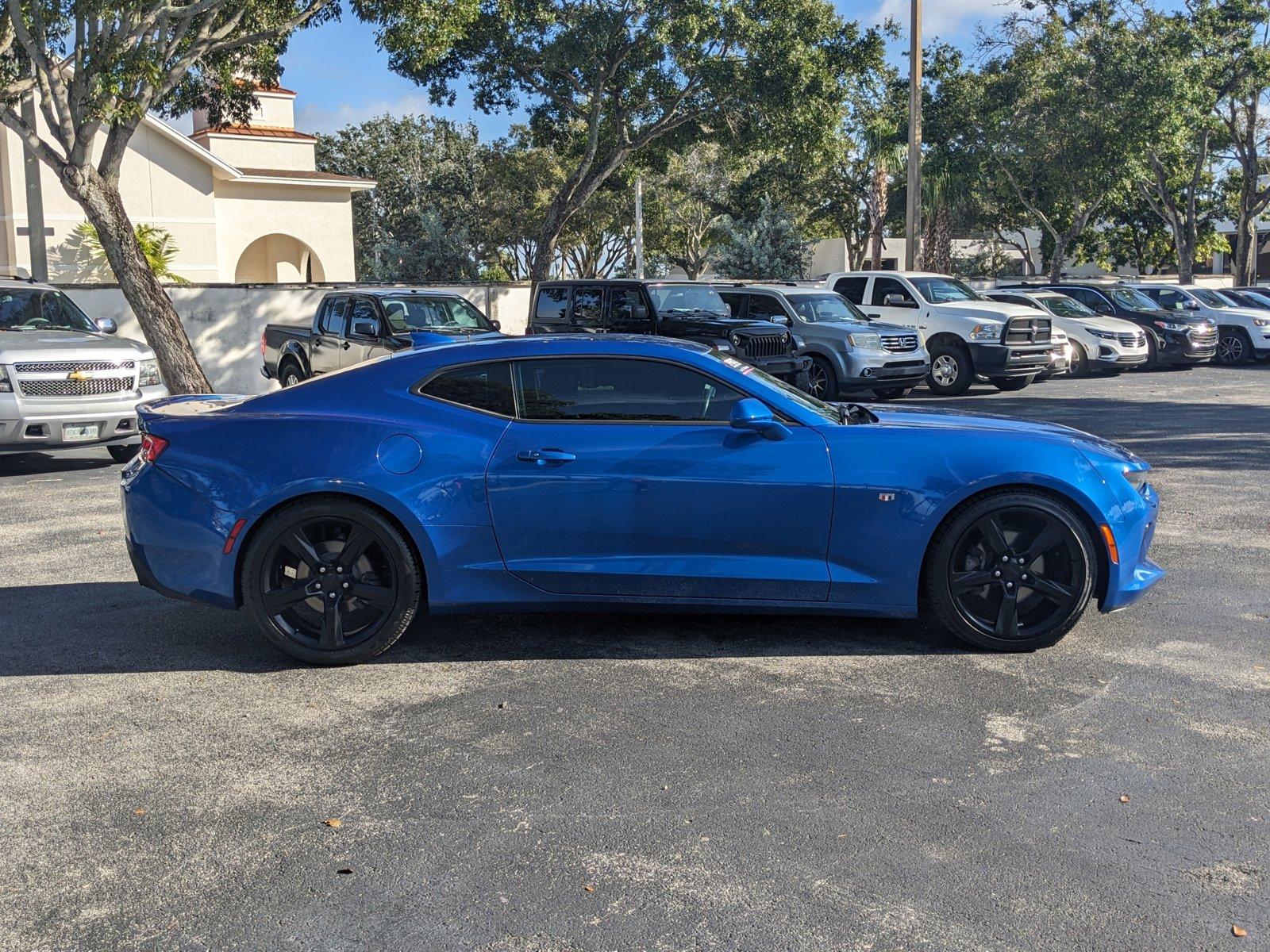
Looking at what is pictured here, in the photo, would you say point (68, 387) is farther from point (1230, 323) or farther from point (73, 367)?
point (1230, 323)

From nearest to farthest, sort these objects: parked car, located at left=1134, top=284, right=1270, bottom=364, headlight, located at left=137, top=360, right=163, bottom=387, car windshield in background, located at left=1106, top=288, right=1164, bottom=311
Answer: headlight, located at left=137, top=360, right=163, bottom=387
car windshield in background, located at left=1106, top=288, right=1164, bottom=311
parked car, located at left=1134, top=284, right=1270, bottom=364

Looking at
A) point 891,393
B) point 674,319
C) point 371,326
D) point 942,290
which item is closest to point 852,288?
point 942,290

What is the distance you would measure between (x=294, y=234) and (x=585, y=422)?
99.8 feet

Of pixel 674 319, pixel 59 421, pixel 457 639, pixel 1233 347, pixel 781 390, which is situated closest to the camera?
pixel 781 390

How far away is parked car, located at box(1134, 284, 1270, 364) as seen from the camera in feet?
87.6

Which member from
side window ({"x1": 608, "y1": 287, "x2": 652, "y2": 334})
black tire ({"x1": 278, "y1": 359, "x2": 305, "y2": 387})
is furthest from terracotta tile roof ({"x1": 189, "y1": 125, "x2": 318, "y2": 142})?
side window ({"x1": 608, "y1": 287, "x2": 652, "y2": 334})

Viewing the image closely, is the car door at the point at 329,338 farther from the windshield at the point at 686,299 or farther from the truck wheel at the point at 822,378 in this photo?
the truck wheel at the point at 822,378

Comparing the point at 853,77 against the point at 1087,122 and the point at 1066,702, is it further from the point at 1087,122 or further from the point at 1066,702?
the point at 1066,702

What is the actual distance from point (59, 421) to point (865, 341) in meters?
10.5

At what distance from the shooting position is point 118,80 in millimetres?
15703

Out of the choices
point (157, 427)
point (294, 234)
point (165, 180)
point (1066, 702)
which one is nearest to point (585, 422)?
point (157, 427)

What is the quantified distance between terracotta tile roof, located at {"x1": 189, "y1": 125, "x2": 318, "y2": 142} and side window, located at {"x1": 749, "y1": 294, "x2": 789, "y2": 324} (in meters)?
21.5

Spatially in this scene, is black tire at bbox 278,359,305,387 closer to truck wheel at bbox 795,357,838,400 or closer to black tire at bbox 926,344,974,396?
truck wheel at bbox 795,357,838,400

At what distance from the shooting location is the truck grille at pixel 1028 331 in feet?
65.2
